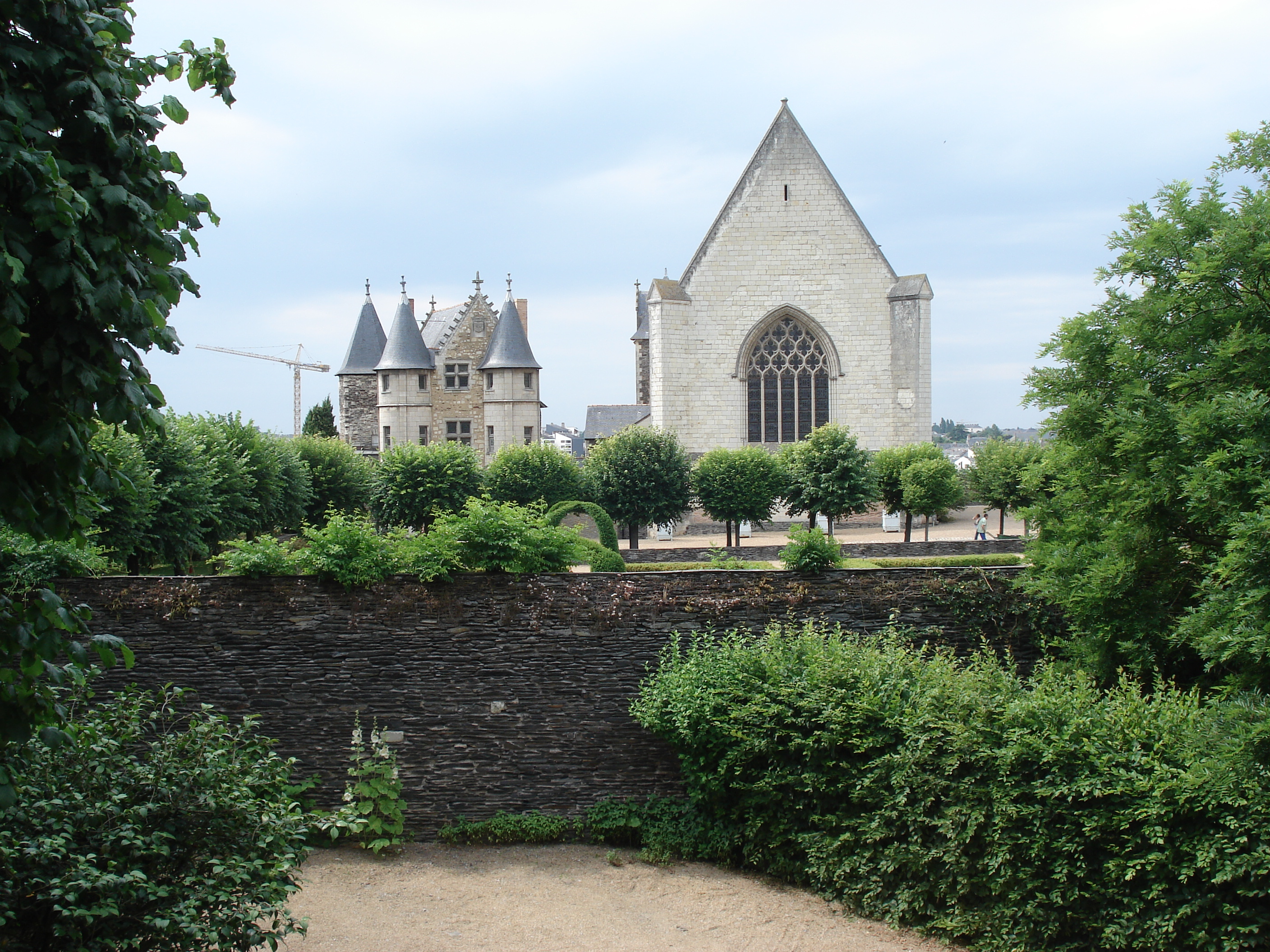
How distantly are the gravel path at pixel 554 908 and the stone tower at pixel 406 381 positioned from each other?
95.3 ft

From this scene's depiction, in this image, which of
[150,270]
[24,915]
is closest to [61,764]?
[24,915]

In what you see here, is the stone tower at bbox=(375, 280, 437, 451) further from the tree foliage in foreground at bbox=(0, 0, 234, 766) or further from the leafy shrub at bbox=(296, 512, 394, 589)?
the tree foliage in foreground at bbox=(0, 0, 234, 766)

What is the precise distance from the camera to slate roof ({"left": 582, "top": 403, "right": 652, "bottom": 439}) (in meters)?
45.8

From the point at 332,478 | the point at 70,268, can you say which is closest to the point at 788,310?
the point at 332,478

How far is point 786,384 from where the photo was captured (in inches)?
1335

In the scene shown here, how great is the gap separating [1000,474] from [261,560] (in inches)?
1031

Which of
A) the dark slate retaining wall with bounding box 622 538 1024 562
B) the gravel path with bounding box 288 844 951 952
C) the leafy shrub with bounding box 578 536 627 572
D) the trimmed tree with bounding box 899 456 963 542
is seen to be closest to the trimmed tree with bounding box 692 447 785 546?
the trimmed tree with bounding box 899 456 963 542

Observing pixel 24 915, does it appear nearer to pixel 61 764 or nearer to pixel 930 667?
pixel 61 764

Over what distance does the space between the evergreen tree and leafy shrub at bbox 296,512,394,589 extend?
3662 centimetres

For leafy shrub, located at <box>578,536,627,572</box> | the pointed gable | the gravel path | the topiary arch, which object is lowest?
the gravel path

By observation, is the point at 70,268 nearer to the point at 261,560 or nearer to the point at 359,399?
the point at 261,560

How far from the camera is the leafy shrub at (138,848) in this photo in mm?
5543

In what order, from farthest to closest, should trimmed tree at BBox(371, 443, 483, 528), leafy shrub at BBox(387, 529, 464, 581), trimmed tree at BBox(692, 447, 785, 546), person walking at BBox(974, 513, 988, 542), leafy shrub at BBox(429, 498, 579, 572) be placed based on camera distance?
person walking at BBox(974, 513, 988, 542), trimmed tree at BBox(692, 447, 785, 546), trimmed tree at BBox(371, 443, 483, 528), leafy shrub at BBox(429, 498, 579, 572), leafy shrub at BBox(387, 529, 464, 581)

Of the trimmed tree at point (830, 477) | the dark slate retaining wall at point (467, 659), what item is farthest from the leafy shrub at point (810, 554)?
the trimmed tree at point (830, 477)
